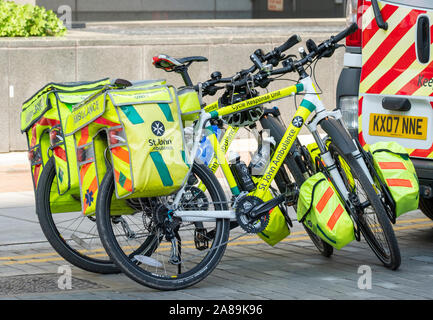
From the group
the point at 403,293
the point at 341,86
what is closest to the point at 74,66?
the point at 341,86

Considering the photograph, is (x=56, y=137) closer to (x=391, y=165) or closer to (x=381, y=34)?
(x=391, y=165)

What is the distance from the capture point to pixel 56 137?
19.3ft

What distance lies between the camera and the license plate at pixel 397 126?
650 centimetres

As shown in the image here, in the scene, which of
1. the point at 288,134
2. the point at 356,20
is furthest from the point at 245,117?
the point at 356,20

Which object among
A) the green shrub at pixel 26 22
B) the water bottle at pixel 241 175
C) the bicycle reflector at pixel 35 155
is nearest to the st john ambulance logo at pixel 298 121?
the water bottle at pixel 241 175

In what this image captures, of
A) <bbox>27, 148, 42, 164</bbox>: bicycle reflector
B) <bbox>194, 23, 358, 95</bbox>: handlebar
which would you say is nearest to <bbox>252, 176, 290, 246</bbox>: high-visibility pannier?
<bbox>194, 23, 358, 95</bbox>: handlebar

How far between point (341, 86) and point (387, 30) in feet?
1.78

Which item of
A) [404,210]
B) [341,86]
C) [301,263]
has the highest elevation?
[341,86]

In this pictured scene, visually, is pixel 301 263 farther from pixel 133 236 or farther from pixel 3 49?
pixel 3 49

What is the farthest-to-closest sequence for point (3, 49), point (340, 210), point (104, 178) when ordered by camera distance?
point (3, 49) < point (340, 210) < point (104, 178)

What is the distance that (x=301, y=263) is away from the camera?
638 centimetres

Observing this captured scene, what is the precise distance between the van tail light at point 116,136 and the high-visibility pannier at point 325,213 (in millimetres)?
1246

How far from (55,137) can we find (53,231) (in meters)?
0.59

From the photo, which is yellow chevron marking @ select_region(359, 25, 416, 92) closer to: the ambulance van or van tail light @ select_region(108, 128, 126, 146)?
the ambulance van
